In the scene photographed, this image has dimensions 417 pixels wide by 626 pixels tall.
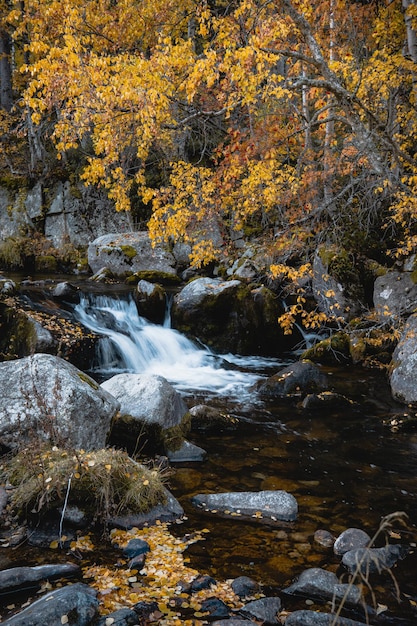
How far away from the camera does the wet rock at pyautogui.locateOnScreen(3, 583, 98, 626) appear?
3.09 metres

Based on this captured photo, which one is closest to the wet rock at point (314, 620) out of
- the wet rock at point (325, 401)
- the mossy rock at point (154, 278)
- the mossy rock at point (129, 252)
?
the wet rock at point (325, 401)

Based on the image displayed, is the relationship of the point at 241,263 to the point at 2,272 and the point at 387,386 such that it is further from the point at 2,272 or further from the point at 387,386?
the point at 2,272

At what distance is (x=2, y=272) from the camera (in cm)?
1969

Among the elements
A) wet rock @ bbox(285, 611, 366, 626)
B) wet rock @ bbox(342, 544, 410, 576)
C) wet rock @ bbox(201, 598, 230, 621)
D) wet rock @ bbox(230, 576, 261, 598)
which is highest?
wet rock @ bbox(201, 598, 230, 621)

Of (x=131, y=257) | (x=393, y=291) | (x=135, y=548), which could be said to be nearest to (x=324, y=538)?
(x=135, y=548)

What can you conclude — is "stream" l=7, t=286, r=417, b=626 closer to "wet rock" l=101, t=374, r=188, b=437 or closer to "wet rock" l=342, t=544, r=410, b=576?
"wet rock" l=342, t=544, r=410, b=576

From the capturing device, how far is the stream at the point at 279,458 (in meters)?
4.46

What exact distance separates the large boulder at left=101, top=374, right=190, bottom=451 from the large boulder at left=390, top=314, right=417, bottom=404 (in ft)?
15.5

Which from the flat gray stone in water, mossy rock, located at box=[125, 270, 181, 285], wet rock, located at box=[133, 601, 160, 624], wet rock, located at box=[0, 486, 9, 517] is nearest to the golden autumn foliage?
mossy rock, located at box=[125, 270, 181, 285]

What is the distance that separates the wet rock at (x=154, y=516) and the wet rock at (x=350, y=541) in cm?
160

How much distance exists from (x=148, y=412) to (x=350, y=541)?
320cm

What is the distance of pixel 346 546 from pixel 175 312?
9755 millimetres

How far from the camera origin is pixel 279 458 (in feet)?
22.7

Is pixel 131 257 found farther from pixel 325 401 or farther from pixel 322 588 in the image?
pixel 322 588
